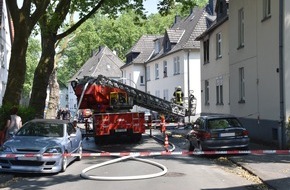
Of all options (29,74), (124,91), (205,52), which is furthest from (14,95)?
(29,74)

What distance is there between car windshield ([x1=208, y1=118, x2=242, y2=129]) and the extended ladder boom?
26.1ft

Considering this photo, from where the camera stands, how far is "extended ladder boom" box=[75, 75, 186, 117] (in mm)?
22734

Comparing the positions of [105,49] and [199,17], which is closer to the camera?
[199,17]

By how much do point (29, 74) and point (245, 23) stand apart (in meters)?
60.8

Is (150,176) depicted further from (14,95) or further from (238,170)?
(14,95)

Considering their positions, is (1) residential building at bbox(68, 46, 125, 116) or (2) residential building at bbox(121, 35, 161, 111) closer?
(2) residential building at bbox(121, 35, 161, 111)

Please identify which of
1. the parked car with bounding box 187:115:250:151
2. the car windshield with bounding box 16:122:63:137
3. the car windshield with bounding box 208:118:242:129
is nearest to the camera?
the car windshield with bounding box 16:122:63:137

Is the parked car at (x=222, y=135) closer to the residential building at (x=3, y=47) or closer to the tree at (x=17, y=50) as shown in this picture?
the tree at (x=17, y=50)

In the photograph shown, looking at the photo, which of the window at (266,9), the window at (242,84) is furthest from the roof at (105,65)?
the window at (266,9)

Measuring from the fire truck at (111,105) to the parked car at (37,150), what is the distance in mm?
7081

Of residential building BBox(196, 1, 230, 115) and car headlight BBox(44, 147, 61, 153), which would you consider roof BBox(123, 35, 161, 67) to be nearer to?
residential building BBox(196, 1, 230, 115)

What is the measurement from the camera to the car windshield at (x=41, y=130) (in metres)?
13.4

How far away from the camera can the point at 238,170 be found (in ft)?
41.5

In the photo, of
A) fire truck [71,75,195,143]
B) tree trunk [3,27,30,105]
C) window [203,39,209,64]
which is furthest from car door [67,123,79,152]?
window [203,39,209,64]
